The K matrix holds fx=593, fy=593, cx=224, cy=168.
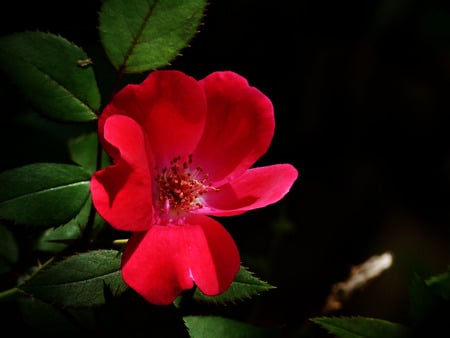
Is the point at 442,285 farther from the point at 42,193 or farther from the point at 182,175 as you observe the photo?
the point at 42,193

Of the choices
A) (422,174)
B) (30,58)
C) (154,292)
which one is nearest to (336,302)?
(154,292)

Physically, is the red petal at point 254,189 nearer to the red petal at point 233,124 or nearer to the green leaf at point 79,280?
the red petal at point 233,124

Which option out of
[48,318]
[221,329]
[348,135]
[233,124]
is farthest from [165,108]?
[348,135]

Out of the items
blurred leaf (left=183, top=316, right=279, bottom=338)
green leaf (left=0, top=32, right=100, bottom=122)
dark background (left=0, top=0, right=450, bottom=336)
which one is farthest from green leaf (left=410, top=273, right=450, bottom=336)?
dark background (left=0, top=0, right=450, bottom=336)

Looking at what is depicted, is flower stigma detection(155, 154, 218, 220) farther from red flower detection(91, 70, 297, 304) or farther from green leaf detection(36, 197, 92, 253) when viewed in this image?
green leaf detection(36, 197, 92, 253)

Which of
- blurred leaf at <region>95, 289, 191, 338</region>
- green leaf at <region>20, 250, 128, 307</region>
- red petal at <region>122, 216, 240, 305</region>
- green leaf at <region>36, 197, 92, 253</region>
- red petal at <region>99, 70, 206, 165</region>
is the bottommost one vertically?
green leaf at <region>36, 197, 92, 253</region>

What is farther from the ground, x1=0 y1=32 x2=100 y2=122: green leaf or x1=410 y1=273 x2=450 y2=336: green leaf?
x1=0 y1=32 x2=100 y2=122: green leaf

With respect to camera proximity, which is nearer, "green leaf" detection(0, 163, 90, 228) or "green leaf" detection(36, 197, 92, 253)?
"green leaf" detection(0, 163, 90, 228)
